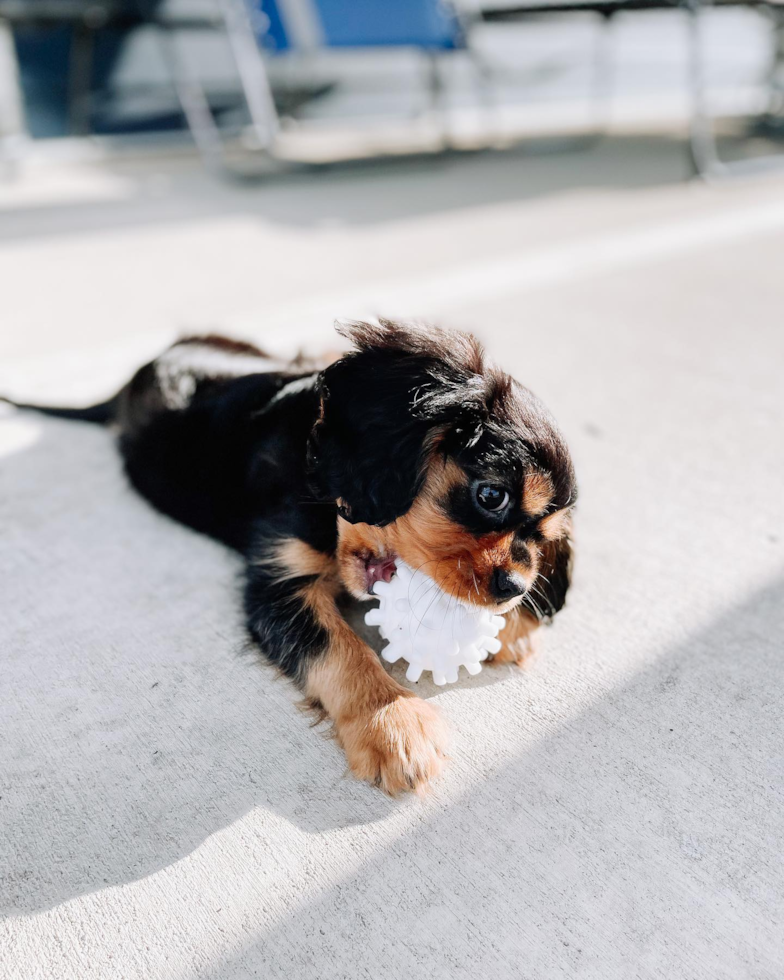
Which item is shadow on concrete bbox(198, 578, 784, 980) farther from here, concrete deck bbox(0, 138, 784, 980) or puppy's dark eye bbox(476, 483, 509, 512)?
puppy's dark eye bbox(476, 483, 509, 512)

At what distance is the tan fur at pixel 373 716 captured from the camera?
153 centimetres

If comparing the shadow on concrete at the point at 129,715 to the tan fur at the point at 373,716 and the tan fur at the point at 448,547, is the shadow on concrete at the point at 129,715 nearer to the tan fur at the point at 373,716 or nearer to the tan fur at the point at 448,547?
the tan fur at the point at 373,716

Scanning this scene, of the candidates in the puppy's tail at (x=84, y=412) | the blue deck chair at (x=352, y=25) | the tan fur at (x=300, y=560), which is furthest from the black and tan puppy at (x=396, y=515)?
the blue deck chair at (x=352, y=25)

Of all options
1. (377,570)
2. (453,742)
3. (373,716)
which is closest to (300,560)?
(377,570)

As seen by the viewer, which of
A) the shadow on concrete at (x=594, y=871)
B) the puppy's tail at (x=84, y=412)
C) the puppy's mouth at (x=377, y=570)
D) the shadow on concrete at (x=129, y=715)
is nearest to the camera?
the shadow on concrete at (x=594, y=871)

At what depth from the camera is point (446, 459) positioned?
1.63m

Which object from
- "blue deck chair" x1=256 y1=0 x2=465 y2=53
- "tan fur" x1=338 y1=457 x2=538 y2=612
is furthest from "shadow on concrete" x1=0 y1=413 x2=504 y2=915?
"blue deck chair" x1=256 y1=0 x2=465 y2=53

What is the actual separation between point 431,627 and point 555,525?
324mm

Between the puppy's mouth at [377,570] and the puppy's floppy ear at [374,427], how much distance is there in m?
0.16

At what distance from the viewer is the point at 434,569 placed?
1633mm

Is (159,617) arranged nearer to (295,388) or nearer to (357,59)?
(295,388)

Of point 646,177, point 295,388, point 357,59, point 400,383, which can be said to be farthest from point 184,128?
point 400,383

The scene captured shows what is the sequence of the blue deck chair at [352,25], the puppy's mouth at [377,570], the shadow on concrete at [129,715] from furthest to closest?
the blue deck chair at [352,25], the puppy's mouth at [377,570], the shadow on concrete at [129,715]

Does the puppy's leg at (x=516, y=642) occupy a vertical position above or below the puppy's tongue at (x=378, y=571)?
below
